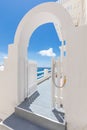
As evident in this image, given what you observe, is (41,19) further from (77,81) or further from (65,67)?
(77,81)

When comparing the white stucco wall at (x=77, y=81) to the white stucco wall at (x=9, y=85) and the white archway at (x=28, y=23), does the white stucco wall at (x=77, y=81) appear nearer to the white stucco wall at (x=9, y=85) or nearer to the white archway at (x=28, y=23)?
the white archway at (x=28, y=23)

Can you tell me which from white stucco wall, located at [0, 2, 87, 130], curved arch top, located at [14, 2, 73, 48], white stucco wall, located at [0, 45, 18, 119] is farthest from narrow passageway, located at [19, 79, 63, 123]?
curved arch top, located at [14, 2, 73, 48]

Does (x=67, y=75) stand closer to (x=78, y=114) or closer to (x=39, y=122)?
(x=78, y=114)

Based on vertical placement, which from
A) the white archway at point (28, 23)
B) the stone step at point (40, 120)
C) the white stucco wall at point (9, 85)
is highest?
the white archway at point (28, 23)

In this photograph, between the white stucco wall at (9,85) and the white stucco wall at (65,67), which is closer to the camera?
the white stucco wall at (65,67)

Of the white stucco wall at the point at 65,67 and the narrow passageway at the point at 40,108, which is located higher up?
the white stucco wall at the point at 65,67

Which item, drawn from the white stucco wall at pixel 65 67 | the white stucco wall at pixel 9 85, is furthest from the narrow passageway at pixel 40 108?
the white stucco wall at pixel 9 85

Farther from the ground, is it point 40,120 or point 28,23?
point 28,23

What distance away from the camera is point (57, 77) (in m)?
3.29

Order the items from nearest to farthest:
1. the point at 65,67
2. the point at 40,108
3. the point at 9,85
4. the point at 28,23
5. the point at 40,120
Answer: the point at 65,67 < the point at 40,120 < the point at 40,108 < the point at 28,23 < the point at 9,85

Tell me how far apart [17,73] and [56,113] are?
65.1 inches

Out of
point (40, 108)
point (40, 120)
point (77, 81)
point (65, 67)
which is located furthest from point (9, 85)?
point (77, 81)

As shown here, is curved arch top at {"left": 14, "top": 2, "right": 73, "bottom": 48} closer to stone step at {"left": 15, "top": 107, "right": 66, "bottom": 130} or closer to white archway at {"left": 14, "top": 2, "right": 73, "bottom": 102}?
white archway at {"left": 14, "top": 2, "right": 73, "bottom": 102}

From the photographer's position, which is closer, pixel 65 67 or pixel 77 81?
pixel 77 81
